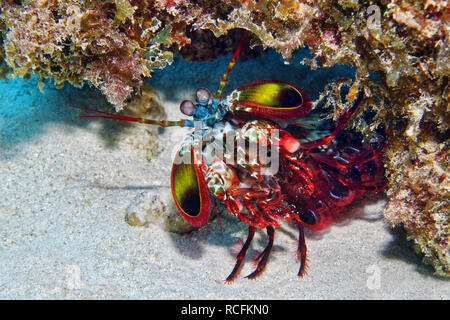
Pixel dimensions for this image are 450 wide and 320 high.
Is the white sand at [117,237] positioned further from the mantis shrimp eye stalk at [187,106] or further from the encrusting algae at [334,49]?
the mantis shrimp eye stalk at [187,106]

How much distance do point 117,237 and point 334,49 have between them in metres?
3.09

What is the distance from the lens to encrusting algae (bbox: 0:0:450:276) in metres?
2.48

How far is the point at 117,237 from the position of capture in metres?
3.83

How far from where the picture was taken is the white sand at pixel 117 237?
3.25m

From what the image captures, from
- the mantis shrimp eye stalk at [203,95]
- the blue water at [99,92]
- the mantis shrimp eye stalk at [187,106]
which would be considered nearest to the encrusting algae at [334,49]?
the mantis shrimp eye stalk at [203,95]

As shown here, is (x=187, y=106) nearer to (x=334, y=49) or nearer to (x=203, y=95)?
(x=203, y=95)

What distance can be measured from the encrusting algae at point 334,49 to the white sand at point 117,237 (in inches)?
28.2

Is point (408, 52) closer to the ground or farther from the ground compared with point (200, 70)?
closer to the ground

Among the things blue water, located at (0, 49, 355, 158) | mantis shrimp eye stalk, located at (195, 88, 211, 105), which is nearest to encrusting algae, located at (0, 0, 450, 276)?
mantis shrimp eye stalk, located at (195, 88, 211, 105)

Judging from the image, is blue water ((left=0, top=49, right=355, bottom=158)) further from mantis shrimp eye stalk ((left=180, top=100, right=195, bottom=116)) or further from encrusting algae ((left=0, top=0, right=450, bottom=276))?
mantis shrimp eye stalk ((left=180, top=100, right=195, bottom=116))
